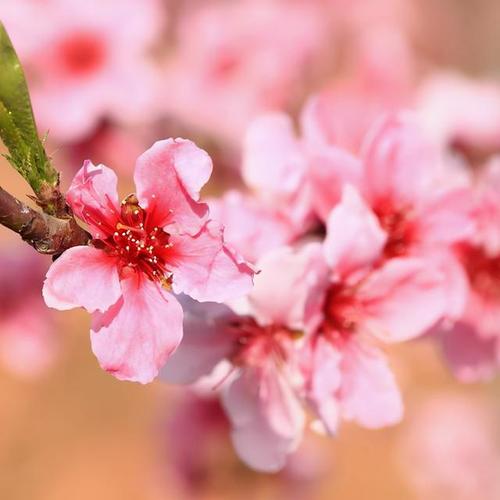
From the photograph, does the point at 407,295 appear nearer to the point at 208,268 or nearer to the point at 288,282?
the point at 288,282

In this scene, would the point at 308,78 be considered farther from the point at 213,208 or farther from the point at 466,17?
the point at 466,17

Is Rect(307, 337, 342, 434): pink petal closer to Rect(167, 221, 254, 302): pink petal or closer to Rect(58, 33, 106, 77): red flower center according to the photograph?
Rect(167, 221, 254, 302): pink petal

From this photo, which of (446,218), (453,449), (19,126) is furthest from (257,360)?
(453,449)

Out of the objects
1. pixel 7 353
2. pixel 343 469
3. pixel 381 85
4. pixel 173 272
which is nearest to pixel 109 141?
pixel 7 353

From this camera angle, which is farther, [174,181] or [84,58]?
[84,58]

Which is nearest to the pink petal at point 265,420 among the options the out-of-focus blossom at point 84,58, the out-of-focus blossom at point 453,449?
the out-of-focus blossom at point 84,58

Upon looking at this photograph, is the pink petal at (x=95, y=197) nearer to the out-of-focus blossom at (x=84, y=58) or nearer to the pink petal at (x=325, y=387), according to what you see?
the pink petal at (x=325, y=387)
